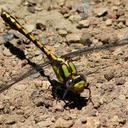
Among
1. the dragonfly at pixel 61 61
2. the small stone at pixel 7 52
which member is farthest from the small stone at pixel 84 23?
the small stone at pixel 7 52

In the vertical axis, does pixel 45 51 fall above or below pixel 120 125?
above

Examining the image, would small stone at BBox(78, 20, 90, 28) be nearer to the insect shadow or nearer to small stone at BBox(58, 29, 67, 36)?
small stone at BBox(58, 29, 67, 36)

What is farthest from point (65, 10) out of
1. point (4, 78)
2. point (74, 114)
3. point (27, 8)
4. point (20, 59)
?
point (74, 114)

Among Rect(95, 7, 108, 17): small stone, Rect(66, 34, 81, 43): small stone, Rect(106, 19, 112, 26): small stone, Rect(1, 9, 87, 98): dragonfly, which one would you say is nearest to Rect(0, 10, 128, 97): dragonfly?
Rect(1, 9, 87, 98): dragonfly

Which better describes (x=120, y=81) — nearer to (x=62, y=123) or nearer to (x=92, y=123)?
(x=92, y=123)

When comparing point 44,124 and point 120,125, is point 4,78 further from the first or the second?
point 120,125

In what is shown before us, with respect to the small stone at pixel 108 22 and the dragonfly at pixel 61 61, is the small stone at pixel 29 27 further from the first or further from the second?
the small stone at pixel 108 22
